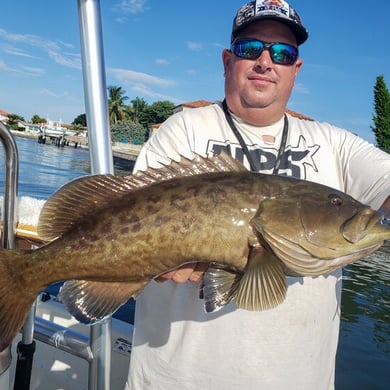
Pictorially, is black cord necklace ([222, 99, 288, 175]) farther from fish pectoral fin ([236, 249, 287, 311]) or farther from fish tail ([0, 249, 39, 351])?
fish tail ([0, 249, 39, 351])

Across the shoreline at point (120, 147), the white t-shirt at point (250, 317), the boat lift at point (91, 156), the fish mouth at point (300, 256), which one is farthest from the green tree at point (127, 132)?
the fish mouth at point (300, 256)

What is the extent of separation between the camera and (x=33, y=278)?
1895 millimetres

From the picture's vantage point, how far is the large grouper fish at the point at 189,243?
1898 millimetres

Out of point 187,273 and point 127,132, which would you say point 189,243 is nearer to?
point 187,273

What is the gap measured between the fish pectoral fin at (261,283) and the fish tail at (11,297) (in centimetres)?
101

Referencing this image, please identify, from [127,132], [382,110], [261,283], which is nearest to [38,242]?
[261,283]

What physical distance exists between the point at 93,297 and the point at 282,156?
1.51m

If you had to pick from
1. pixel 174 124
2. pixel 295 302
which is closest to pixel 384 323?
pixel 295 302

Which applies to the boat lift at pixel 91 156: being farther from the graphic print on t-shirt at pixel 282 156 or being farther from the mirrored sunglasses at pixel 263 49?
the mirrored sunglasses at pixel 263 49

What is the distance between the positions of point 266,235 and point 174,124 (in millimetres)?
1131

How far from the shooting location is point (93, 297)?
1977mm

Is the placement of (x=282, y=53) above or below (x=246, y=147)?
above

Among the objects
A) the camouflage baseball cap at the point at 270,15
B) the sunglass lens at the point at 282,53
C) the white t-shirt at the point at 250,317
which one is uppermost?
the camouflage baseball cap at the point at 270,15

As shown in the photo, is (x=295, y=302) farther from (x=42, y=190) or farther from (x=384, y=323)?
(x=42, y=190)
